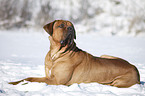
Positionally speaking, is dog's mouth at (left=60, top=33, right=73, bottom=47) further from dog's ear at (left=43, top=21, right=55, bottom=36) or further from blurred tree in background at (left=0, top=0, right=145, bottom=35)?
blurred tree in background at (left=0, top=0, right=145, bottom=35)

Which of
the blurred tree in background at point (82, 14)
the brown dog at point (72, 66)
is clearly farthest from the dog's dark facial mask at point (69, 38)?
the blurred tree in background at point (82, 14)

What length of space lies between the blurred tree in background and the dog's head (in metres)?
25.7

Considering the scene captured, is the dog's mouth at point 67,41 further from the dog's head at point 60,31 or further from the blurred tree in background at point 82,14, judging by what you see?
the blurred tree in background at point 82,14

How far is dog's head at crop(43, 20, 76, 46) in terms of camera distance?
2.76 m

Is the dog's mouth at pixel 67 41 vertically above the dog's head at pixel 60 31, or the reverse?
the dog's head at pixel 60 31

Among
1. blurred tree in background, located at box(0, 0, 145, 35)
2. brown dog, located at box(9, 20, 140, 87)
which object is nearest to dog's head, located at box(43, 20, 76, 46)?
brown dog, located at box(9, 20, 140, 87)

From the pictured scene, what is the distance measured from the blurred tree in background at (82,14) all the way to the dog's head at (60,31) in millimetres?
25684

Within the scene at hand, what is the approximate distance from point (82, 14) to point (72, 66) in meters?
31.8

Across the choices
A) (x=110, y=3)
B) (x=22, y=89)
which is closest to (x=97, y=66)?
(x=22, y=89)

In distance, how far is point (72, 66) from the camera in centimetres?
285

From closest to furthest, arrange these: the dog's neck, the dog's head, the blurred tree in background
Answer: the dog's head
the dog's neck
the blurred tree in background

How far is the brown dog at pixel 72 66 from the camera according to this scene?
278 centimetres

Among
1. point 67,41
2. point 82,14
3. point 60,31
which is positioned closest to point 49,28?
point 60,31

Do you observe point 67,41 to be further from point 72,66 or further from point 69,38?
point 72,66
